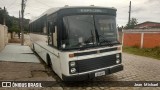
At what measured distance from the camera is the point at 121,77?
9289 mm

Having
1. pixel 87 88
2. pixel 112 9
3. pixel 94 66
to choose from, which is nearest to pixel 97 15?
pixel 112 9

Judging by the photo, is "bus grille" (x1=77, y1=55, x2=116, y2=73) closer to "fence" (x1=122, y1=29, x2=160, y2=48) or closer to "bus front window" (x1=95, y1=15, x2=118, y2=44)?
"bus front window" (x1=95, y1=15, x2=118, y2=44)

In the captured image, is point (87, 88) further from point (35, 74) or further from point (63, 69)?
point (35, 74)

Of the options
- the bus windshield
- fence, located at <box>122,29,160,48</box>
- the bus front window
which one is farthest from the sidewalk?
fence, located at <box>122,29,160,48</box>

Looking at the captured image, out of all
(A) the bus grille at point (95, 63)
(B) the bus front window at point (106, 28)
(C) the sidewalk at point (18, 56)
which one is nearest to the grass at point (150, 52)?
(C) the sidewalk at point (18, 56)

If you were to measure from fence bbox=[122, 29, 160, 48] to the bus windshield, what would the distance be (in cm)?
2087

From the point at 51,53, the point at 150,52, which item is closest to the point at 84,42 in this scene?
the point at 51,53

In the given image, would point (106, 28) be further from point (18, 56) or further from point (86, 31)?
point (18, 56)

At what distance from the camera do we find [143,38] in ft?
95.6

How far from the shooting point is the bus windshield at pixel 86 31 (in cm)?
727

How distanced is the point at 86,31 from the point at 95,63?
121 cm

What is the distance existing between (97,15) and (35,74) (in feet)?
14.0

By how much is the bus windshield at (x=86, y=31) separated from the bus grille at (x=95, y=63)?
1.79ft

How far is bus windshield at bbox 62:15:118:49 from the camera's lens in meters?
7.27
